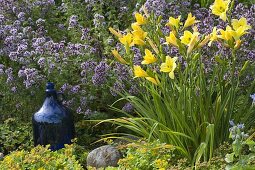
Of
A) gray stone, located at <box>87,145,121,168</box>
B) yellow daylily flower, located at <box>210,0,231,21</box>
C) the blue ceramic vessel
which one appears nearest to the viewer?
yellow daylily flower, located at <box>210,0,231,21</box>

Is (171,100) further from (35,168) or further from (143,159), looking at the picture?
(35,168)

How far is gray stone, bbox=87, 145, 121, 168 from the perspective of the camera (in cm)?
384

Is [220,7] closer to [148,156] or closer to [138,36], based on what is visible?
[138,36]

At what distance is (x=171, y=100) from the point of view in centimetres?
362

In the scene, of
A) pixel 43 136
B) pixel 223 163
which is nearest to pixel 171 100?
pixel 223 163


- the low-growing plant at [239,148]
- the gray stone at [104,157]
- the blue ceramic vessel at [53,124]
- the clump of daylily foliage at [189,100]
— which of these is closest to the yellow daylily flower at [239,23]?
the clump of daylily foliage at [189,100]

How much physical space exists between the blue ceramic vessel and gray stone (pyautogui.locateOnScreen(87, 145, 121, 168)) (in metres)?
0.57

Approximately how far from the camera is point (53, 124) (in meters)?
4.41

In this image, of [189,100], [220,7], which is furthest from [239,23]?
[189,100]

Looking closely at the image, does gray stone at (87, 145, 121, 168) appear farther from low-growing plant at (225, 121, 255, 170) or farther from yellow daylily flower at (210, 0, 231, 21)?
yellow daylily flower at (210, 0, 231, 21)

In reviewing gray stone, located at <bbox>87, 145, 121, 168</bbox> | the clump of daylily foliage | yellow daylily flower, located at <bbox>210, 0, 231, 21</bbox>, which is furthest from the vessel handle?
yellow daylily flower, located at <bbox>210, 0, 231, 21</bbox>

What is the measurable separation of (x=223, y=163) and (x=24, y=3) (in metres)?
2.78

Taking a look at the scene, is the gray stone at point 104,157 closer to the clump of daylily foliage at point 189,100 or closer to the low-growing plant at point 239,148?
the clump of daylily foliage at point 189,100

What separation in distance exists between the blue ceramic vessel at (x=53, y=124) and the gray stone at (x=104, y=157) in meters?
0.57
